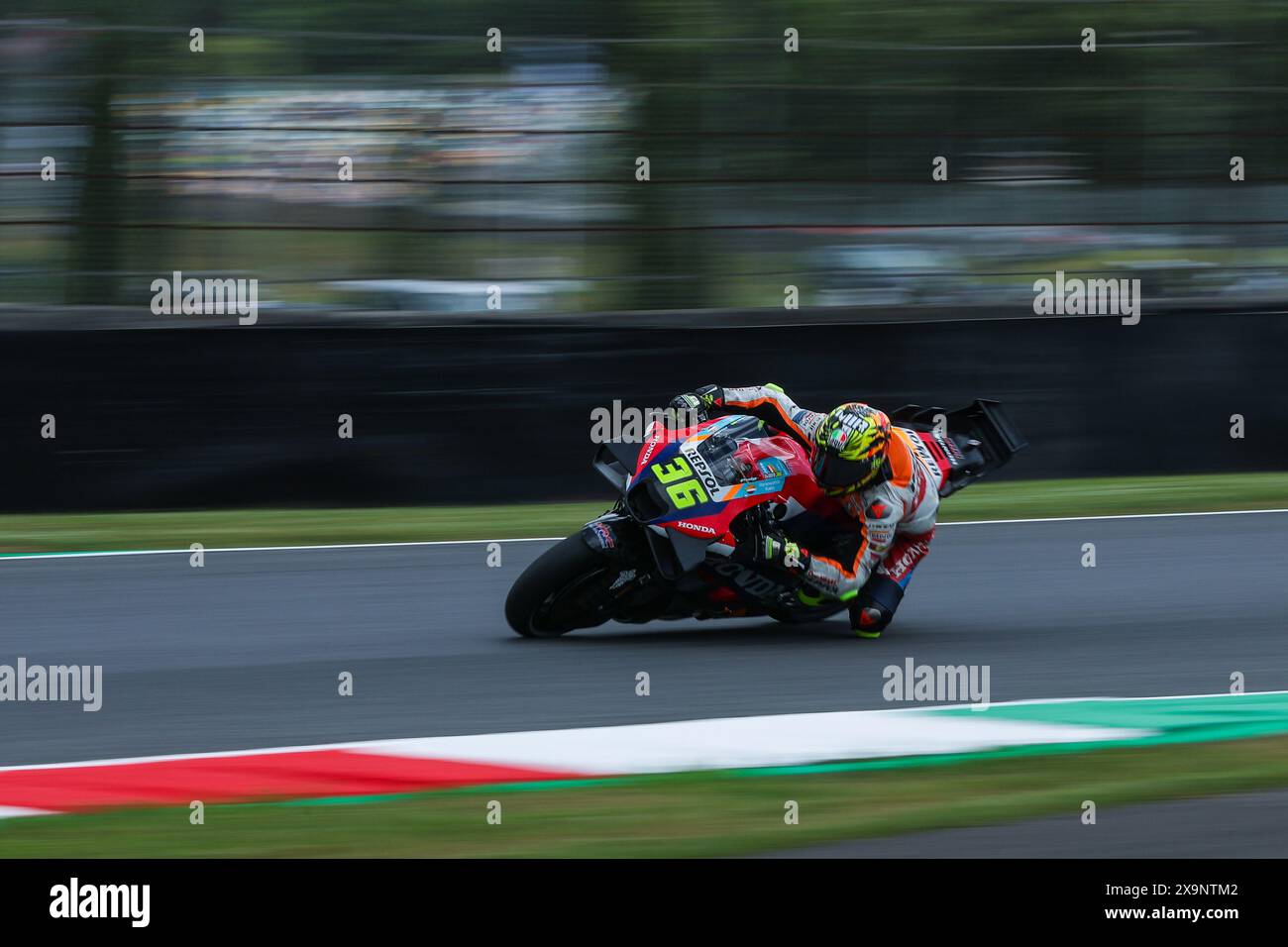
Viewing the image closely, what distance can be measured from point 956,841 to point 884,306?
782 centimetres

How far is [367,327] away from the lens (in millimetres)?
11445

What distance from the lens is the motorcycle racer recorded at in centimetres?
754

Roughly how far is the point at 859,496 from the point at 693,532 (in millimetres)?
956

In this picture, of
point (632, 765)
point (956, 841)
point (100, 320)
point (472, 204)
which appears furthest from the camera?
point (472, 204)

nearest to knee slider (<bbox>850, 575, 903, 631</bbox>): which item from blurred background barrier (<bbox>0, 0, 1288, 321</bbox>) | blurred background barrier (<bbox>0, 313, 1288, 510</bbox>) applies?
blurred background barrier (<bbox>0, 313, 1288, 510</bbox>)

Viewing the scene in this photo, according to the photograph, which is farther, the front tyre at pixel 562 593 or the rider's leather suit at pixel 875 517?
the rider's leather suit at pixel 875 517

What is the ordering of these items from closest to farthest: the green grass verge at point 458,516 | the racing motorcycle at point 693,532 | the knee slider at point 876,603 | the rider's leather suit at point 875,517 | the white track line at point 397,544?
the racing motorcycle at point 693,532 → the rider's leather suit at point 875,517 → the knee slider at point 876,603 → the white track line at point 397,544 → the green grass verge at point 458,516

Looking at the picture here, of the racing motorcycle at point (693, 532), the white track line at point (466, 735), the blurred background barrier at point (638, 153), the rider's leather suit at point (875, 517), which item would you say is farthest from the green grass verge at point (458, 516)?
the white track line at point (466, 735)

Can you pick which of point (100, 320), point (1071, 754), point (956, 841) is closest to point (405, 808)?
point (956, 841)

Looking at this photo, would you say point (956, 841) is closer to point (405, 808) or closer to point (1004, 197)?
point (405, 808)

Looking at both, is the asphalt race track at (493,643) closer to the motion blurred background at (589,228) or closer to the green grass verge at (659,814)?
the green grass verge at (659,814)

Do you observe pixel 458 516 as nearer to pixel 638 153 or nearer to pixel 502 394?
pixel 502 394

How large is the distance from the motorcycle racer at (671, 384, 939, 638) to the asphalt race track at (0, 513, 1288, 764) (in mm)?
336

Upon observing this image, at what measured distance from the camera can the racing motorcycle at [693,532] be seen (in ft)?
23.9
